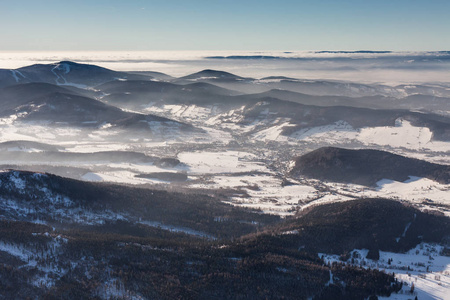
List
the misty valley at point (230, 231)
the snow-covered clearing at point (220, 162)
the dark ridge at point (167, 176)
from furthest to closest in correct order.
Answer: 1. the snow-covered clearing at point (220, 162)
2. the dark ridge at point (167, 176)
3. the misty valley at point (230, 231)

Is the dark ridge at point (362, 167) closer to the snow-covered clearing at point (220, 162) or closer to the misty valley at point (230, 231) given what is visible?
the misty valley at point (230, 231)

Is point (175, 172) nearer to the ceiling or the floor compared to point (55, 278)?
nearer to the floor

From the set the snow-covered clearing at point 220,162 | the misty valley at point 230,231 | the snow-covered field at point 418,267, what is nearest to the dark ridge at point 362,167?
the misty valley at point 230,231

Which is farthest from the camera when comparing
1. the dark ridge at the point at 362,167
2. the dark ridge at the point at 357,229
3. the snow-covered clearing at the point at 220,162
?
the snow-covered clearing at the point at 220,162

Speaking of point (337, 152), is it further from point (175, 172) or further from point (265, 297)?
point (265, 297)

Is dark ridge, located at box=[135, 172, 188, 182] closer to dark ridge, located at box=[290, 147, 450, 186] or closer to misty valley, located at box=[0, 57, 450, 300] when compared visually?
misty valley, located at box=[0, 57, 450, 300]

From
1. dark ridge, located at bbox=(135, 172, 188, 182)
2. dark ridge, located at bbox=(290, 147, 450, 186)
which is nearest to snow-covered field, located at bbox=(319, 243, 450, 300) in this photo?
dark ridge, located at bbox=(290, 147, 450, 186)

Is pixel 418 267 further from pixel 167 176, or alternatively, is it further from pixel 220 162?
pixel 220 162

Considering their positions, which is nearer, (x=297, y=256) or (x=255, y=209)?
(x=297, y=256)

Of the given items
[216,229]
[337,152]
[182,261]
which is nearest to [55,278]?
[182,261]
